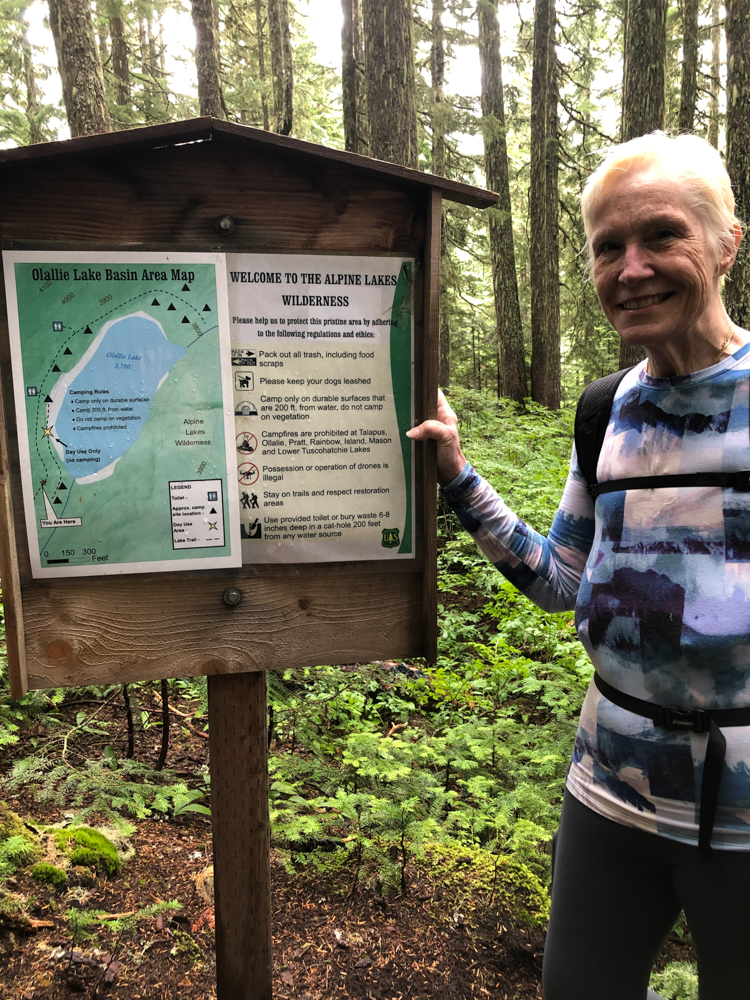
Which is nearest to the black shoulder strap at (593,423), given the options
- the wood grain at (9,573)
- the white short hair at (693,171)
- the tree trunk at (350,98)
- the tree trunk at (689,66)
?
the white short hair at (693,171)

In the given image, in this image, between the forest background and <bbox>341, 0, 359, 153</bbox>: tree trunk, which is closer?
the forest background

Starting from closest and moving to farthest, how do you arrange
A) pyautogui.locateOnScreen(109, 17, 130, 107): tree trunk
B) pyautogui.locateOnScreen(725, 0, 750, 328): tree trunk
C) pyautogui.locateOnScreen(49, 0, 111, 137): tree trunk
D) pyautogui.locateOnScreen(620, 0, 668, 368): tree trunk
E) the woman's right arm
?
the woman's right arm, pyautogui.locateOnScreen(49, 0, 111, 137): tree trunk, pyautogui.locateOnScreen(725, 0, 750, 328): tree trunk, pyautogui.locateOnScreen(620, 0, 668, 368): tree trunk, pyautogui.locateOnScreen(109, 17, 130, 107): tree trunk

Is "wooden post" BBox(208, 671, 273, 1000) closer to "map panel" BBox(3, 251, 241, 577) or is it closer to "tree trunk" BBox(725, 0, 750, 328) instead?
"map panel" BBox(3, 251, 241, 577)

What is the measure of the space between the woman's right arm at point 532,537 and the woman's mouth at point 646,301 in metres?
0.44

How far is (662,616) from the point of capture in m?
1.46

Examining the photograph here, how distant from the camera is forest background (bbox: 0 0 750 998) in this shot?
9.34 ft

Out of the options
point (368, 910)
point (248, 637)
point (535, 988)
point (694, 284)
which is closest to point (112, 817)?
point (368, 910)

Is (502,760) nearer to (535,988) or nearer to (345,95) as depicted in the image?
(535,988)

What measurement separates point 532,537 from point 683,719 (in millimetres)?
651

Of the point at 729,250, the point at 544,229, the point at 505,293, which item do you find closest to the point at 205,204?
the point at 729,250

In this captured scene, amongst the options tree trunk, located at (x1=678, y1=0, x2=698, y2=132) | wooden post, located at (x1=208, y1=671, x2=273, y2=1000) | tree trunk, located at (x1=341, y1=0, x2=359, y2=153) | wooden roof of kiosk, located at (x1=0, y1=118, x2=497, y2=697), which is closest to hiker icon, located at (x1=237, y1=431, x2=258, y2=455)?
wooden roof of kiosk, located at (x1=0, y1=118, x2=497, y2=697)

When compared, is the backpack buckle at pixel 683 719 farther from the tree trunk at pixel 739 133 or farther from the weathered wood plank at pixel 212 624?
the tree trunk at pixel 739 133

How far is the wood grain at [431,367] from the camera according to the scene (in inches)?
66.4

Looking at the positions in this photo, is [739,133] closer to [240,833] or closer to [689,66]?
[689,66]
